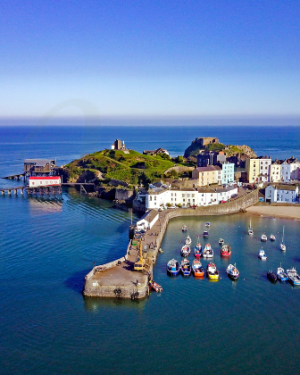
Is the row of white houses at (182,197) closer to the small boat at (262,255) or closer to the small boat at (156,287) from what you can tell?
the small boat at (262,255)

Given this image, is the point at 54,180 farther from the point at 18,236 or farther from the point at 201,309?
the point at 201,309

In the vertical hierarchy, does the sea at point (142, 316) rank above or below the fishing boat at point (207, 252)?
below

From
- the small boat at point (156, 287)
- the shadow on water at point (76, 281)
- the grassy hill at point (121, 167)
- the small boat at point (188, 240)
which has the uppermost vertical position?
the grassy hill at point (121, 167)

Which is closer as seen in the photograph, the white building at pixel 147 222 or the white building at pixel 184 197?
the white building at pixel 147 222

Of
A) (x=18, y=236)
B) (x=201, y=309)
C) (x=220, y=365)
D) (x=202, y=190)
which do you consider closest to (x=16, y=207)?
(x=18, y=236)

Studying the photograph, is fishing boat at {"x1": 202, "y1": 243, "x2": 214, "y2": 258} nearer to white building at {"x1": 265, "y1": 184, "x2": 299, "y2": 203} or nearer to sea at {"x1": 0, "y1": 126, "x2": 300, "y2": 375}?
sea at {"x1": 0, "y1": 126, "x2": 300, "y2": 375}

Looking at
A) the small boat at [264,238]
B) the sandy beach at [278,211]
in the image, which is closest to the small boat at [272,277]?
the small boat at [264,238]
